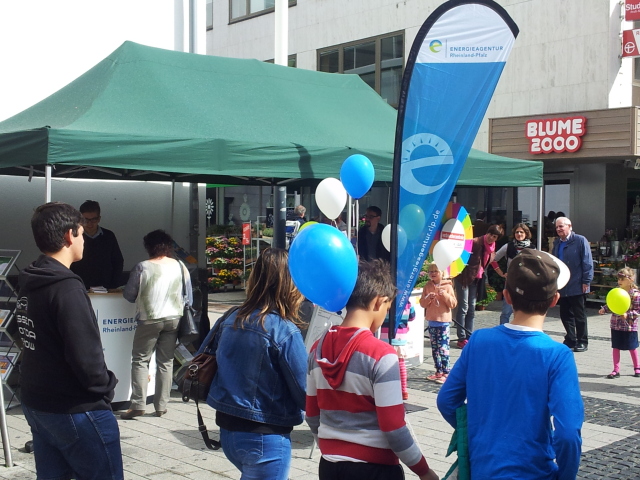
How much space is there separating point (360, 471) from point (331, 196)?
5.28m

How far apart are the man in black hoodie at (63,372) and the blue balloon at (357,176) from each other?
13.2 ft

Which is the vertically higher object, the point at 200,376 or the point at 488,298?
the point at 200,376

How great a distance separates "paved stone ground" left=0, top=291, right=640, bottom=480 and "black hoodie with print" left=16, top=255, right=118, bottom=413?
2.26 metres

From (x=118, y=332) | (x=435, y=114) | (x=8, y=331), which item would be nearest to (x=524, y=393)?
(x=435, y=114)

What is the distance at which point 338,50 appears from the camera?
2106cm

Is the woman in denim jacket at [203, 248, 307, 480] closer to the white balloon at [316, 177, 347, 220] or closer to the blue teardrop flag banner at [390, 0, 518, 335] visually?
the blue teardrop flag banner at [390, 0, 518, 335]

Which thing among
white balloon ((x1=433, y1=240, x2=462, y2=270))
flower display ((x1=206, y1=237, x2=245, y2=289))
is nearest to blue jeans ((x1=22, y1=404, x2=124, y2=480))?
white balloon ((x1=433, y1=240, x2=462, y2=270))

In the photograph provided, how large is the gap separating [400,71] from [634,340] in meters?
12.5

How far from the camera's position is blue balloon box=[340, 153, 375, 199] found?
276 inches

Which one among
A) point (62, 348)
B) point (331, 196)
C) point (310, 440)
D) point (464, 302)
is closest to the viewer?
point (62, 348)

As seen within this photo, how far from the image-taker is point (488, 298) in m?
15.0

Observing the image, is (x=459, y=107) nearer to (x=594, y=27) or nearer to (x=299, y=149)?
(x=299, y=149)

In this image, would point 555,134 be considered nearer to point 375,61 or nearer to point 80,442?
point 375,61

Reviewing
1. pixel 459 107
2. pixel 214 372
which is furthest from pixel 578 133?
pixel 214 372
